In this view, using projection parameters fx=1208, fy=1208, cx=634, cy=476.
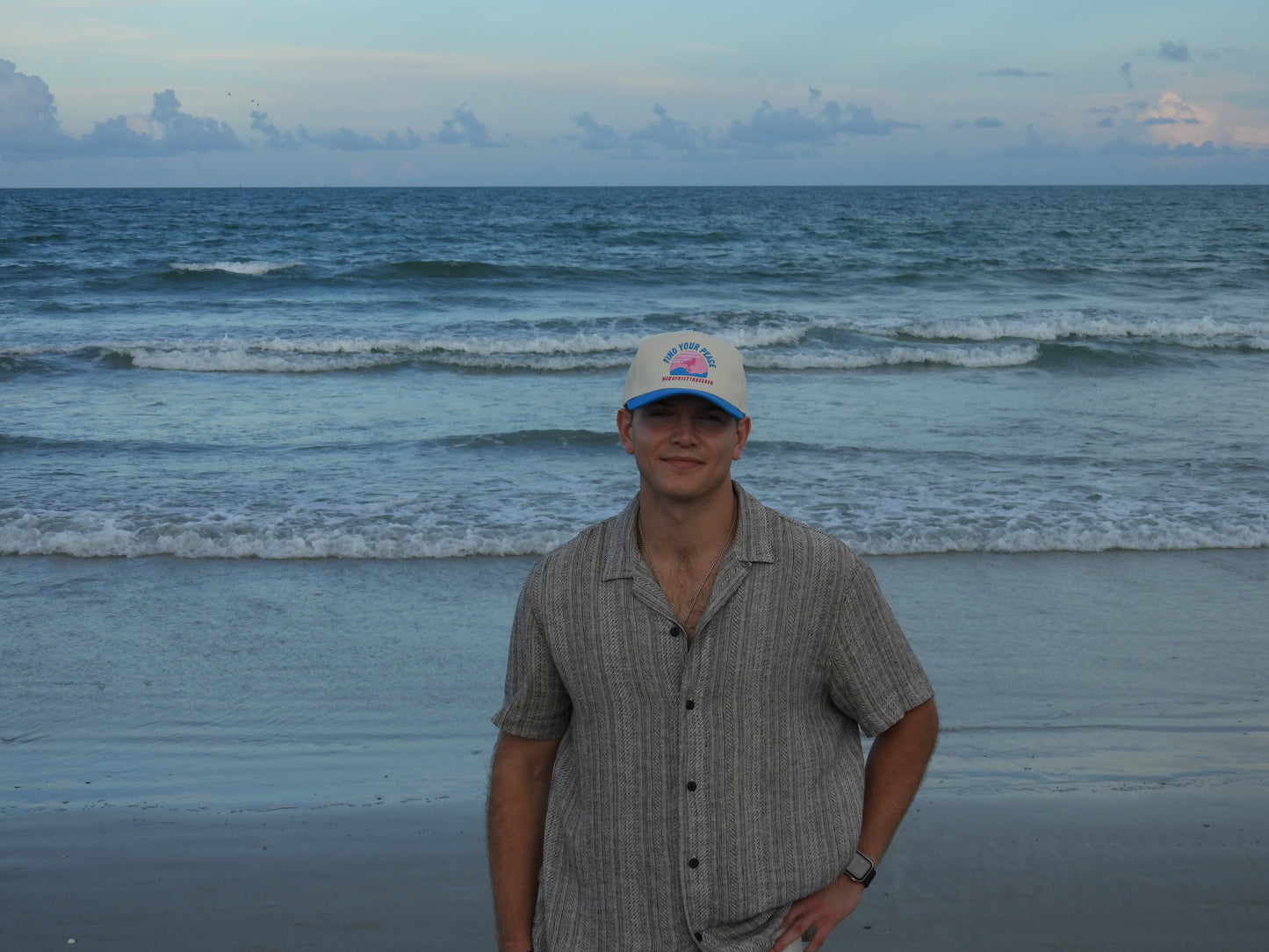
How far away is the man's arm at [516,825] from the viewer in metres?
1.97

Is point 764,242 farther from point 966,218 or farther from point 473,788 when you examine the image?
point 473,788

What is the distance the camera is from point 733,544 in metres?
1.83

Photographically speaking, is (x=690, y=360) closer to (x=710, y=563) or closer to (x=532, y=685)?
(x=710, y=563)

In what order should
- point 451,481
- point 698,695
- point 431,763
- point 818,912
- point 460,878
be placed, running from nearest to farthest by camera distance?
point 698,695 < point 818,912 < point 460,878 < point 431,763 < point 451,481

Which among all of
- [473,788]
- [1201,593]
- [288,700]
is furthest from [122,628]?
[1201,593]

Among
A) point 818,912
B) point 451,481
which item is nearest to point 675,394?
point 818,912

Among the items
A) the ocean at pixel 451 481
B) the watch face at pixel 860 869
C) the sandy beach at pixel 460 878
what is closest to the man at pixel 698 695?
the watch face at pixel 860 869

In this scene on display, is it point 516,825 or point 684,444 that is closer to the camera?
point 684,444

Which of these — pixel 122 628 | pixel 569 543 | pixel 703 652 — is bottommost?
pixel 122 628

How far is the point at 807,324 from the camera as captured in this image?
798 inches

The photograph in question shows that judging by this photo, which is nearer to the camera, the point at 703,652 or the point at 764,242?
the point at 703,652

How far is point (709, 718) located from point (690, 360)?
54 centimetres

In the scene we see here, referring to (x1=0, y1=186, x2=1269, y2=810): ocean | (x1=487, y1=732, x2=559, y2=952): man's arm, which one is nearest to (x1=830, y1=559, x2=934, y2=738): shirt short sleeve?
(x1=487, y1=732, x2=559, y2=952): man's arm

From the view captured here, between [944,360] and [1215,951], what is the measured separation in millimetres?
14541
